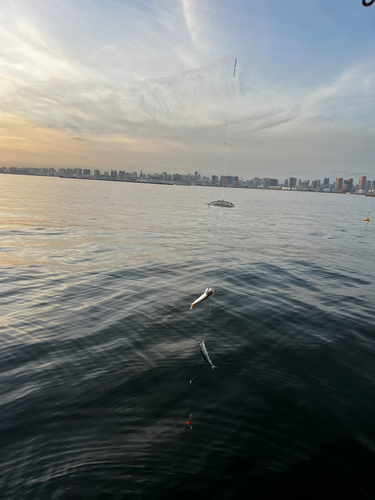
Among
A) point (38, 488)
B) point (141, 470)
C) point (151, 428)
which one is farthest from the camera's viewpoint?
point (151, 428)

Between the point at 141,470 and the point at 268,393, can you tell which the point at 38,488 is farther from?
the point at 268,393

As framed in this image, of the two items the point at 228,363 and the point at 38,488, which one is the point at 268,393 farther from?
the point at 38,488

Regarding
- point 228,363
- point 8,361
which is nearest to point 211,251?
point 228,363

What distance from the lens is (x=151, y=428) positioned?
6336mm

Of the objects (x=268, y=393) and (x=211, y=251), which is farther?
(x=211, y=251)

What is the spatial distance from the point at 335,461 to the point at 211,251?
20.0 m

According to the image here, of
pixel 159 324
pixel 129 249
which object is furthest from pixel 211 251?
pixel 159 324

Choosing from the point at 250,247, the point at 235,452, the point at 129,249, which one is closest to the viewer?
the point at 235,452

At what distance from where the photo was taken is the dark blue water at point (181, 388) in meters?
5.40

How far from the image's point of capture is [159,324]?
36.5 feet

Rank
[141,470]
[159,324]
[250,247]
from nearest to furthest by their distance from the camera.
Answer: [141,470] → [159,324] → [250,247]

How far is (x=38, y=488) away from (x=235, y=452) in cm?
368

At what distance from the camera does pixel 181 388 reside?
7617mm

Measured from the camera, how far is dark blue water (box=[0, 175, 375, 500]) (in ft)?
17.7
